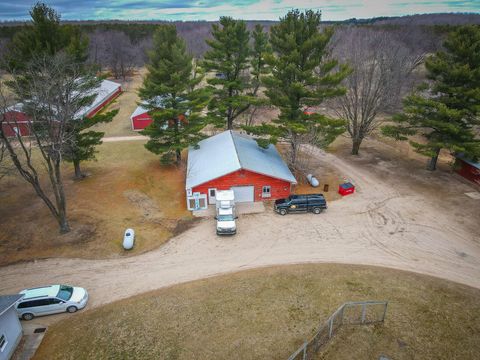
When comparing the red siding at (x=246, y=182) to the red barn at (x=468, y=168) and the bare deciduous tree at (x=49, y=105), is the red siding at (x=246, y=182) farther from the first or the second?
the red barn at (x=468, y=168)

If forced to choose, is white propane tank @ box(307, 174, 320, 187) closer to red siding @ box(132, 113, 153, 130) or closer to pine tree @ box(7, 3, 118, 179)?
pine tree @ box(7, 3, 118, 179)

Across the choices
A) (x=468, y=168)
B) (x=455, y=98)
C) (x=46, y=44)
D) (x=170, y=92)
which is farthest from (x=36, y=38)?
(x=468, y=168)

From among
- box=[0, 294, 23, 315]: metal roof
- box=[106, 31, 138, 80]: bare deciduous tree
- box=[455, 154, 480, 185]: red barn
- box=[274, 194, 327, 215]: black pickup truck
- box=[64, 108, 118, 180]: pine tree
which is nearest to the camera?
box=[0, 294, 23, 315]: metal roof

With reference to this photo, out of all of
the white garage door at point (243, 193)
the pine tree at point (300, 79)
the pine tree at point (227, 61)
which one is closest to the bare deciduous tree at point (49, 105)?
the white garage door at point (243, 193)

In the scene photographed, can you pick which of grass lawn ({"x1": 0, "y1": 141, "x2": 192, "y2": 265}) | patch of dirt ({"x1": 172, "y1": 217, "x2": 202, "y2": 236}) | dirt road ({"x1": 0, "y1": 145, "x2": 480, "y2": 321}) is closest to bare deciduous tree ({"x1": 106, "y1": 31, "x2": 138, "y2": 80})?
grass lawn ({"x1": 0, "y1": 141, "x2": 192, "y2": 265})

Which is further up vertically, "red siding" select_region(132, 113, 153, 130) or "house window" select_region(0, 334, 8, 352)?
"red siding" select_region(132, 113, 153, 130)

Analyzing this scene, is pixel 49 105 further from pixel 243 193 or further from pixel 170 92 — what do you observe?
pixel 243 193
